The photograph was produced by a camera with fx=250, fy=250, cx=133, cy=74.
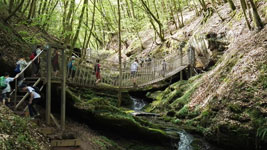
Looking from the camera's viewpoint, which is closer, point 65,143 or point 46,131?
point 65,143

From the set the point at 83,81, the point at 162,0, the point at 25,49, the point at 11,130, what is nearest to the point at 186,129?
the point at 83,81

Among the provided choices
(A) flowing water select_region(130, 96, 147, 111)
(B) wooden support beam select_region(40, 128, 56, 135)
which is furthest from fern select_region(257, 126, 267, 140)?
(A) flowing water select_region(130, 96, 147, 111)

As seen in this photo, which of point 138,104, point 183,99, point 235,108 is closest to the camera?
point 235,108

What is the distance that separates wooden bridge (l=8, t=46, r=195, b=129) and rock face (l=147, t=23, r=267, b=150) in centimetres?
296

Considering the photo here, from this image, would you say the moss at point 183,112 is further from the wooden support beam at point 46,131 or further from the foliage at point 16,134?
the foliage at point 16,134

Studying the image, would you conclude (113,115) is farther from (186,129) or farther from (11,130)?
(11,130)

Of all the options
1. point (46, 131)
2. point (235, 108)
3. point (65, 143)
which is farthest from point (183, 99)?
point (46, 131)

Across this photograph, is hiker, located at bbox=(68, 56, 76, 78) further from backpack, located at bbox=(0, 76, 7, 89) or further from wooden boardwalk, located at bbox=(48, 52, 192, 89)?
backpack, located at bbox=(0, 76, 7, 89)

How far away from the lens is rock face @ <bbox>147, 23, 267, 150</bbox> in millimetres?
7602

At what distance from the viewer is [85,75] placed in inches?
428

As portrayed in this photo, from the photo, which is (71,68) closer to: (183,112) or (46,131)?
(46,131)

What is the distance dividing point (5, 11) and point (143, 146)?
10628 mm

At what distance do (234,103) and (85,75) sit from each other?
6.09 metres

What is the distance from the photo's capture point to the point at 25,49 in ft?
37.4
